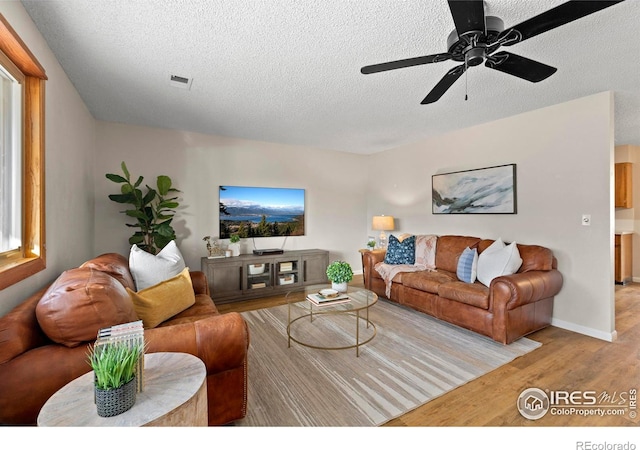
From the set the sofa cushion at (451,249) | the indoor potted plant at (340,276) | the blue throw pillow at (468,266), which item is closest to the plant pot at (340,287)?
the indoor potted plant at (340,276)

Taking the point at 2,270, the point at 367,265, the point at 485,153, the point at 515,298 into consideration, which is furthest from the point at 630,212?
the point at 2,270

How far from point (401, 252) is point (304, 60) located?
2795mm

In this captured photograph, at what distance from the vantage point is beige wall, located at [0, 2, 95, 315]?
5.28 ft

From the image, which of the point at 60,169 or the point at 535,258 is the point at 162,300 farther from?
the point at 535,258

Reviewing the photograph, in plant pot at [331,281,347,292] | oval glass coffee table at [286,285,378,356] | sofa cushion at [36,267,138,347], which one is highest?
sofa cushion at [36,267,138,347]

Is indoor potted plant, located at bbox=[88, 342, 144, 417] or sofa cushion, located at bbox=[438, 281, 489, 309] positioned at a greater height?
indoor potted plant, located at bbox=[88, 342, 144, 417]

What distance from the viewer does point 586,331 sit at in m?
2.84

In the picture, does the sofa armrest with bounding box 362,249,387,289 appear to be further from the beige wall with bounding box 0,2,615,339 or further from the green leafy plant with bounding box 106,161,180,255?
the green leafy plant with bounding box 106,161,180,255

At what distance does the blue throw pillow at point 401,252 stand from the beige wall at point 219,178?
4.68ft

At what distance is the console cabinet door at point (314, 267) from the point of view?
4512mm

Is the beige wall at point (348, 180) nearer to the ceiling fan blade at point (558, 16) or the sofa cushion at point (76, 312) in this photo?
the sofa cushion at point (76, 312)

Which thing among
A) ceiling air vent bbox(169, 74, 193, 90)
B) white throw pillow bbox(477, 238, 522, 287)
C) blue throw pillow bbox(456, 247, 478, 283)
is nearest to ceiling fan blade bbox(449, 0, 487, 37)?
ceiling air vent bbox(169, 74, 193, 90)

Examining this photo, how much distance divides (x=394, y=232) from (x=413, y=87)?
2868mm

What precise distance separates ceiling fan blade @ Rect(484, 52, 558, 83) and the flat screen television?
3457 millimetres
